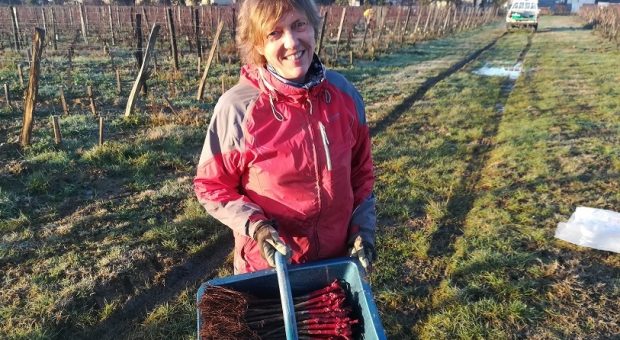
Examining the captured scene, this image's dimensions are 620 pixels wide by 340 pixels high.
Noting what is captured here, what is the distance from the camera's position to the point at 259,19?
1.59 meters

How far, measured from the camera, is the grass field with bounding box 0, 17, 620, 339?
128 inches

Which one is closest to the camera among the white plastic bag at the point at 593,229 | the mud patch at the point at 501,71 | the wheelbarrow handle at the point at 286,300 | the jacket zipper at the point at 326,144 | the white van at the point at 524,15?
the wheelbarrow handle at the point at 286,300

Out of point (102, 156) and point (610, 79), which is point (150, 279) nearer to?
point (102, 156)

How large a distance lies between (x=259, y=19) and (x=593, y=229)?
393cm

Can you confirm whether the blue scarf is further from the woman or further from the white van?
the white van

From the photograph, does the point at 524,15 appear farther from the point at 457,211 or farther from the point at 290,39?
the point at 290,39

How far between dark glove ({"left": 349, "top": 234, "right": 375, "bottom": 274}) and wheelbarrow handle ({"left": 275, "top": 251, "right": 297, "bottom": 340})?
0.33 metres

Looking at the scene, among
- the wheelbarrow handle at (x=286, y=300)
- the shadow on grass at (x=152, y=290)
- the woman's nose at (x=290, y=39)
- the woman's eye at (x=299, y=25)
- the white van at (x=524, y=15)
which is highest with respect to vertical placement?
the white van at (x=524, y=15)

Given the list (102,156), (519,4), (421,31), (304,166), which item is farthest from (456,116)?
(519,4)

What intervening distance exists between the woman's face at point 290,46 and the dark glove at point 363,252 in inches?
27.0

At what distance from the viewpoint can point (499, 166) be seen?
5867 mm

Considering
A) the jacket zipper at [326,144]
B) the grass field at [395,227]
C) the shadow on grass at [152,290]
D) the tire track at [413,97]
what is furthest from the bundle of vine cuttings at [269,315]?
the tire track at [413,97]

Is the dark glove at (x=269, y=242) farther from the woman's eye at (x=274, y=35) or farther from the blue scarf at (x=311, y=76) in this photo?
the woman's eye at (x=274, y=35)

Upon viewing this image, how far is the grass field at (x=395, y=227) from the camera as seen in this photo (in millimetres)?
3260
